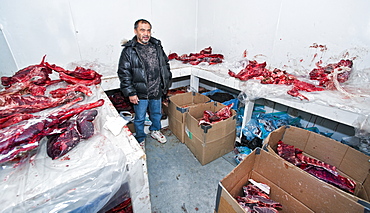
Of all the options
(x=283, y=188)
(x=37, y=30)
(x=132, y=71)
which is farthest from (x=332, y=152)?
(x=37, y=30)

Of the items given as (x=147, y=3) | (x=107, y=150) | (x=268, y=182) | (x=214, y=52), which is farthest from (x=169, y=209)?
(x=147, y=3)

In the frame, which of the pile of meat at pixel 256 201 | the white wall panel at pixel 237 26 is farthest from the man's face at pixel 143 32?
the pile of meat at pixel 256 201

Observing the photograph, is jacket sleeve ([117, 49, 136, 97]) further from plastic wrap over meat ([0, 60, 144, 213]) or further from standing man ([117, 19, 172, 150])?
plastic wrap over meat ([0, 60, 144, 213])

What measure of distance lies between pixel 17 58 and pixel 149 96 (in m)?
1.75

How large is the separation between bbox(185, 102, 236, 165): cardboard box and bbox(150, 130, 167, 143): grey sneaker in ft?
1.21

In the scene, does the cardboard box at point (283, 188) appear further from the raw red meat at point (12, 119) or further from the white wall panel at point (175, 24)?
the white wall panel at point (175, 24)

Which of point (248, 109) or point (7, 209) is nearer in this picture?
point (7, 209)

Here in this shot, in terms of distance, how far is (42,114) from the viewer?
113 cm

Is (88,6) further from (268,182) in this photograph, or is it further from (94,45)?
(268,182)

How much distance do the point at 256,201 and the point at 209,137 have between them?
74cm

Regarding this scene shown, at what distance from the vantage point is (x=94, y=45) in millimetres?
2500

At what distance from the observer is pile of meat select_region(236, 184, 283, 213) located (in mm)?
1126

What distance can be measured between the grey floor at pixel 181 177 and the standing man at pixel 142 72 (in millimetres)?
385

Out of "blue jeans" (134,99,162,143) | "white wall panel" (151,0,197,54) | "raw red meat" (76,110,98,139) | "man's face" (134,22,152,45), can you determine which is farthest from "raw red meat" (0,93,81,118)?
"white wall panel" (151,0,197,54)
